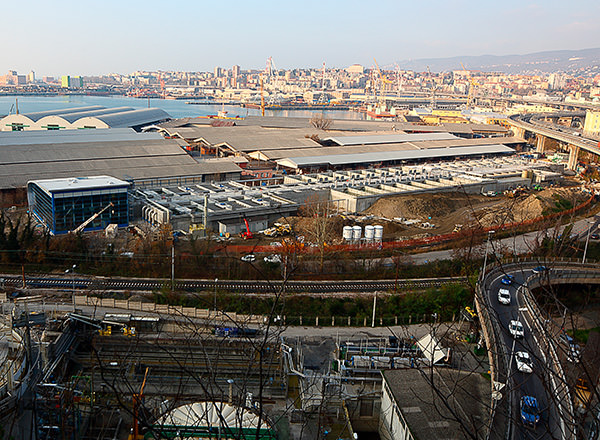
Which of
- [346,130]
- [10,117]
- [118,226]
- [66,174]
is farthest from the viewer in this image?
[346,130]

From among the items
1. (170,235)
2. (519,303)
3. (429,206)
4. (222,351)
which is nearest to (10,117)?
(170,235)

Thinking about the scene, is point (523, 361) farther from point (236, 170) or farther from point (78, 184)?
point (236, 170)

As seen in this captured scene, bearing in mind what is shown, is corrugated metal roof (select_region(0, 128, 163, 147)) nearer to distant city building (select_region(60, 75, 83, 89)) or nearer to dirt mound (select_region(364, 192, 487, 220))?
dirt mound (select_region(364, 192, 487, 220))

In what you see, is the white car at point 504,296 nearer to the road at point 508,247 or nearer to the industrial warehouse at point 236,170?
the road at point 508,247

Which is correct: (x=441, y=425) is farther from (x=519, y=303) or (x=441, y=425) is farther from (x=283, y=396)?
(x=519, y=303)

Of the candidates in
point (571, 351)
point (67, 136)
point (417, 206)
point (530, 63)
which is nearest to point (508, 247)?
point (417, 206)

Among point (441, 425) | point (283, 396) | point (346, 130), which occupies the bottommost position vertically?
point (283, 396)
